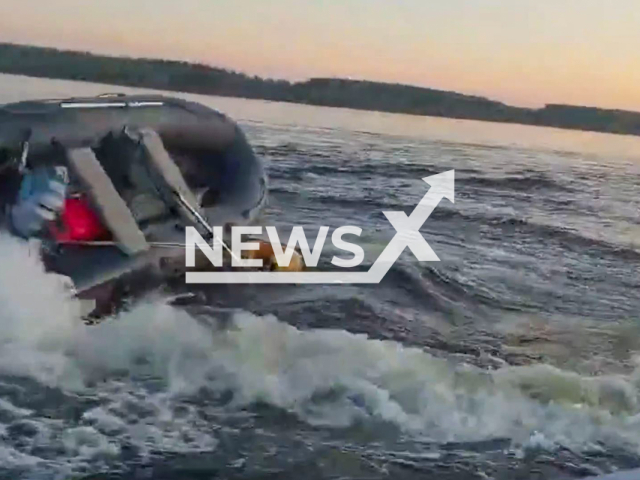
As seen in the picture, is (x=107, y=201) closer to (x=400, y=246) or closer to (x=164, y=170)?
(x=164, y=170)

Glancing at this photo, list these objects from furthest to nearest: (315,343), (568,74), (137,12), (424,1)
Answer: (568,74) < (424,1) < (315,343) < (137,12)

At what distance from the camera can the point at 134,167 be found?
1.47 metres

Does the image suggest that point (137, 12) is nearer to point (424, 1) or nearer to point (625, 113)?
point (424, 1)

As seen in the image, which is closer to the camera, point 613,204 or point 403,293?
point 403,293

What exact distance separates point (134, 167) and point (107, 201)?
0.08 metres

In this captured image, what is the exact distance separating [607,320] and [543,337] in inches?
7.0

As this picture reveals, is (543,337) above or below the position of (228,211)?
below

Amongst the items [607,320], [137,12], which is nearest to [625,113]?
[607,320]

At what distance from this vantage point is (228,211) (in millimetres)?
1538

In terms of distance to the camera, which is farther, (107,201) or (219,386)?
(219,386)

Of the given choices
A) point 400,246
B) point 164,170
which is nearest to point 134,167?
point 164,170

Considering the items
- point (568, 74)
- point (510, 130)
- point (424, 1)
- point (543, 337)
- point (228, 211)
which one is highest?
point (424, 1)

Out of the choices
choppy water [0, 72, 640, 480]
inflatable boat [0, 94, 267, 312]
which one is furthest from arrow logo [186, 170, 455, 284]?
inflatable boat [0, 94, 267, 312]

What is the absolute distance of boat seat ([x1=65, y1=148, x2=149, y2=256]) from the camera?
1.40 m
